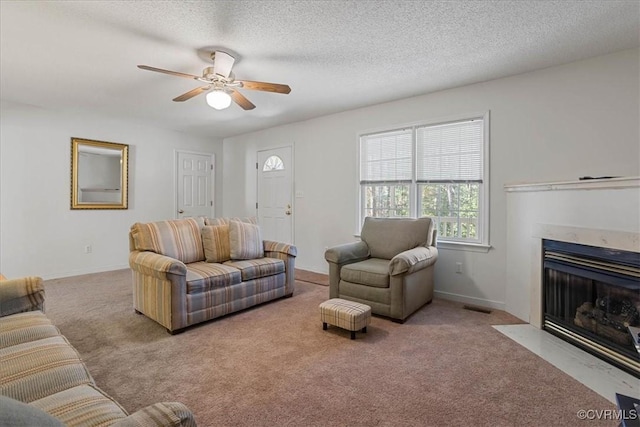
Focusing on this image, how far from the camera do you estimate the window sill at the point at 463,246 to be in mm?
3407

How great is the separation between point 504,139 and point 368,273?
2017 mm

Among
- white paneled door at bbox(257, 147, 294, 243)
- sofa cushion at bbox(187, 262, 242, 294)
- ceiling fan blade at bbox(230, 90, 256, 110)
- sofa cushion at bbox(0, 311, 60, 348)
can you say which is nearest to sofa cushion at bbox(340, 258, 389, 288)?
sofa cushion at bbox(187, 262, 242, 294)

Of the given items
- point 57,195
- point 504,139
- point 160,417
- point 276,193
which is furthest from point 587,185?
point 57,195

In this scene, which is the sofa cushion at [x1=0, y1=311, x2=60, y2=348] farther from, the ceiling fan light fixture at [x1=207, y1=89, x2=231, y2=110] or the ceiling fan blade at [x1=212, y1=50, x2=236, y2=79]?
the ceiling fan blade at [x1=212, y1=50, x2=236, y2=79]

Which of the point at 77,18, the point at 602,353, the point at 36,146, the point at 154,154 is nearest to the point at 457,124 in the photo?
the point at 602,353

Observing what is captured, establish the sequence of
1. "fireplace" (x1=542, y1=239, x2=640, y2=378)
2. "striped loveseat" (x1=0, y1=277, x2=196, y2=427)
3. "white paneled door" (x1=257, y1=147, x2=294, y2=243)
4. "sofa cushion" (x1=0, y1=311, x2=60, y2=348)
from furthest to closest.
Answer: "white paneled door" (x1=257, y1=147, x2=294, y2=243) → "fireplace" (x1=542, y1=239, x2=640, y2=378) → "sofa cushion" (x1=0, y1=311, x2=60, y2=348) → "striped loveseat" (x1=0, y1=277, x2=196, y2=427)

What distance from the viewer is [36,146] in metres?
4.33

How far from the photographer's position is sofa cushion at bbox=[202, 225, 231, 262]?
340cm

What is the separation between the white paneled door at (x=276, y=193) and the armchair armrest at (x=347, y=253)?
6.32 ft

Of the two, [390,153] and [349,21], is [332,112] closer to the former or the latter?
[390,153]

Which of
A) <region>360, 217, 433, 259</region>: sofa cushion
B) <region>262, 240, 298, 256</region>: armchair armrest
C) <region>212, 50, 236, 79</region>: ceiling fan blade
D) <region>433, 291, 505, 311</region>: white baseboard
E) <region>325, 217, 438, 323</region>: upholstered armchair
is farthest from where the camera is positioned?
<region>262, 240, 298, 256</region>: armchair armrest

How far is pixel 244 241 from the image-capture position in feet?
11.5

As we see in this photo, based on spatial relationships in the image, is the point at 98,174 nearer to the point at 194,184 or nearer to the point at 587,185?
the point at 194,184

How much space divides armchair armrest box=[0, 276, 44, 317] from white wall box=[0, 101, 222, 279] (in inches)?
129
